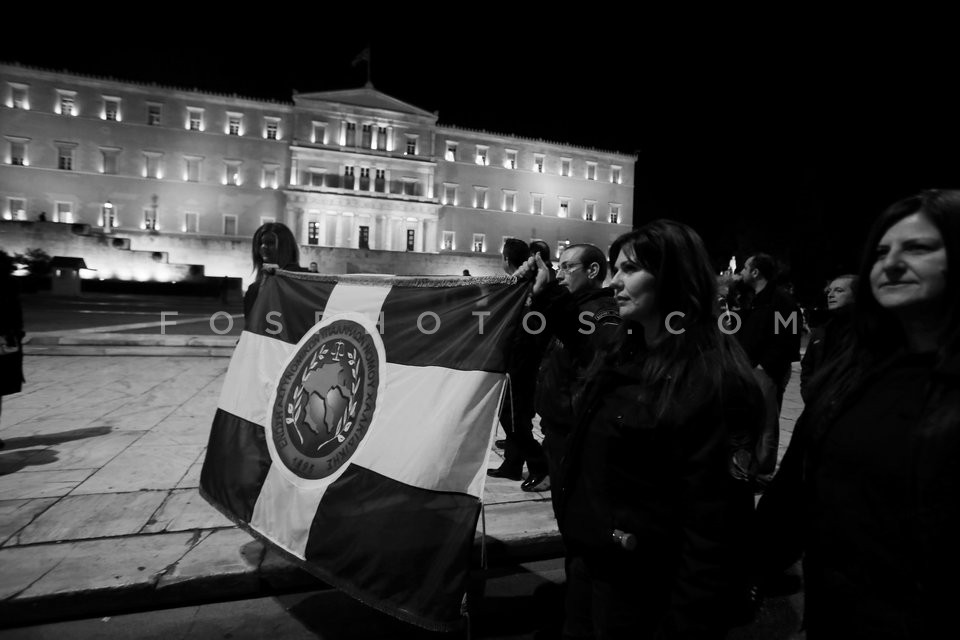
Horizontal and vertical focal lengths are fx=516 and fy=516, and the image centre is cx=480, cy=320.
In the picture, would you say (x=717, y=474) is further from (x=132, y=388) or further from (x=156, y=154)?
(x=156, y=154)

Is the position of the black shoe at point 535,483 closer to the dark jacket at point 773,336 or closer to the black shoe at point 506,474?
the black shoe at point 506,474

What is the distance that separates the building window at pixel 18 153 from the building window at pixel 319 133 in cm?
1985

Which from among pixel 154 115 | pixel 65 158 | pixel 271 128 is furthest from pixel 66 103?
pixel 271 128

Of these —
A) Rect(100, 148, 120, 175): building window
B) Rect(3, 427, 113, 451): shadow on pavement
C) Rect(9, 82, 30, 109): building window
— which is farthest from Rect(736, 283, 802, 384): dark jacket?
Rect(9, 82, 30, 109): building window

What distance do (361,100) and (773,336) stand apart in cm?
4334

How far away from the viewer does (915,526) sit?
1.04 metres

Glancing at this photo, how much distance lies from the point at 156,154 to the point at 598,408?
46563mm

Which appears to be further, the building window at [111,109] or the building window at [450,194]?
the building window at [450,194]

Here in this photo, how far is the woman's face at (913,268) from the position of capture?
45.4 inches

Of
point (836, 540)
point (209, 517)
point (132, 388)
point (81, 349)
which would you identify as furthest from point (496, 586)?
point (81, 349)

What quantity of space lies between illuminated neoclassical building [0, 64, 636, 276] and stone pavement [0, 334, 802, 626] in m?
32.7

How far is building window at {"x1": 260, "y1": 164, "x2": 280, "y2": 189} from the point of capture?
40875mm

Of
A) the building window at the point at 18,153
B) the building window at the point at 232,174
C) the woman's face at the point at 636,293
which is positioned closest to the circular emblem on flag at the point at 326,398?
the woman's face at the point at 636,293

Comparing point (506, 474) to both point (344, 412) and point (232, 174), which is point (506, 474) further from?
point (232, 174)
